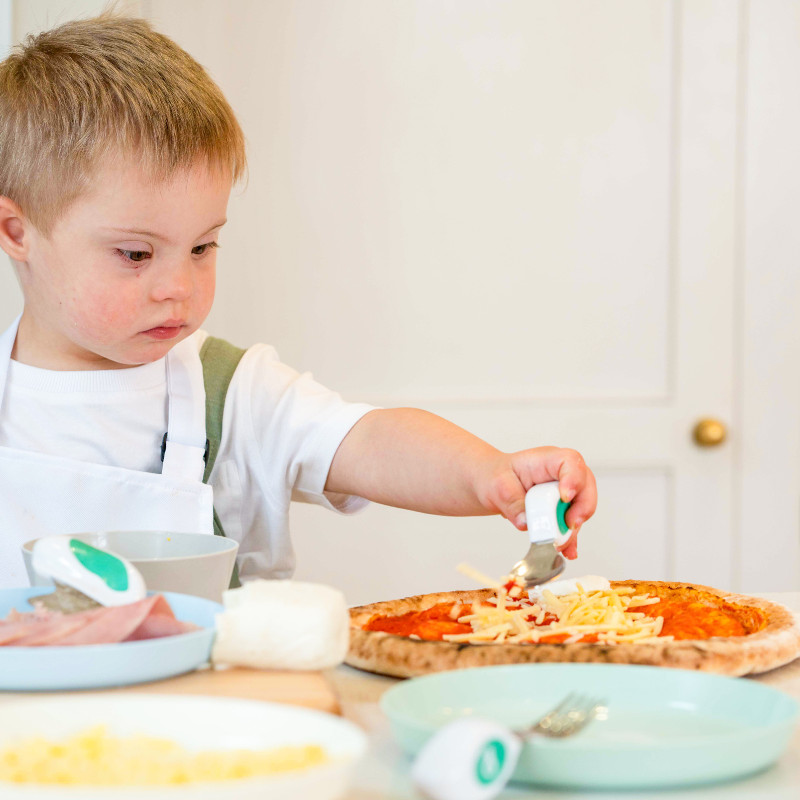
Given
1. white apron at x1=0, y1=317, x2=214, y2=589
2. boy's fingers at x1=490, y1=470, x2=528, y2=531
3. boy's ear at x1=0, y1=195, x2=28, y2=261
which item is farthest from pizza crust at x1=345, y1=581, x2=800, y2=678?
boy's ear at x1=0, y1=195, x2=28, y2=261

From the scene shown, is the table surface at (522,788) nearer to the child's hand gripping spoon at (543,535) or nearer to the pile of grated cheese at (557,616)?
the pile of grated cheese at (557,616)

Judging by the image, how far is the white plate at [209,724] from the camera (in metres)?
0.36

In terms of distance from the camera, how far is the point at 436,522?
1930mm

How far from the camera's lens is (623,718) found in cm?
49

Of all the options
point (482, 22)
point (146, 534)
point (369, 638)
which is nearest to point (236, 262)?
point (482, 22)

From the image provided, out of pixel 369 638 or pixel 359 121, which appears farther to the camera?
pixel 359 121

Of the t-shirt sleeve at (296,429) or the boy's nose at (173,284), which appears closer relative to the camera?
the boy's nose at (173,284)

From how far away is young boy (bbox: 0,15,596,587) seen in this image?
0.96 m

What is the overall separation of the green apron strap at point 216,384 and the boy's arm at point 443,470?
14cm

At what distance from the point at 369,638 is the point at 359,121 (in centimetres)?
145

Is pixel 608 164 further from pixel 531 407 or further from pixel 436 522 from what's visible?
pixel 436 522

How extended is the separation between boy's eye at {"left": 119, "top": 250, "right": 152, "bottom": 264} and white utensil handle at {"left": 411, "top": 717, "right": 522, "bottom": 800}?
0.70 metres

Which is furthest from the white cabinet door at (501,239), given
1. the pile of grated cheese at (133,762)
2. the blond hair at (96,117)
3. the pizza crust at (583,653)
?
the pile of grated cheese at (133,762)

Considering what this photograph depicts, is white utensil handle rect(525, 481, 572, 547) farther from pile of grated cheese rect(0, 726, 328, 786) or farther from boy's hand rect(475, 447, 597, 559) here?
pile of grated cheese rect(0, 726, 328, 786)
